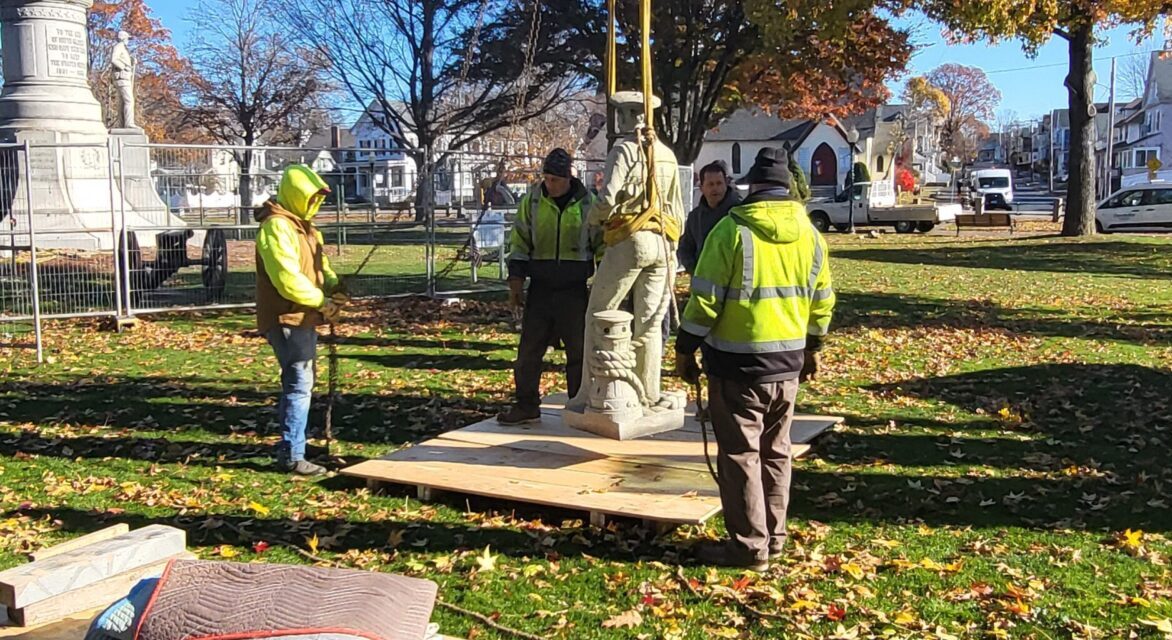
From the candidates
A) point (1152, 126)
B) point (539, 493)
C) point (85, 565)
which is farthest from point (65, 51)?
point (1152, 126)

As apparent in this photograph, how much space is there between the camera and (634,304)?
716 centimetres

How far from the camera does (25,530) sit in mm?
5766

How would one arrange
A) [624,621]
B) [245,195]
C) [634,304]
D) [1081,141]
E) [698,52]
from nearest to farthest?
[624,621], [634,304], [245,195], [698,52], [1081,141]

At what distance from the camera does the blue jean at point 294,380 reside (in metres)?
6.58

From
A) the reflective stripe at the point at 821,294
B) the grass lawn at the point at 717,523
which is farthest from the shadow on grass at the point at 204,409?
the reflective stripe at the point at 821,294

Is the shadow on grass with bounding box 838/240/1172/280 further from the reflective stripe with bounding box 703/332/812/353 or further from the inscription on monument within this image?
the reflective stripe with bounding box 703/332/812/353

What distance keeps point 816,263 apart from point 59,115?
57.6ft

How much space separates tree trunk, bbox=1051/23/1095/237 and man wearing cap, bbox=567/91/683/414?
24.1m

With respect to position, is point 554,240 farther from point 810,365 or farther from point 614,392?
point 810,365

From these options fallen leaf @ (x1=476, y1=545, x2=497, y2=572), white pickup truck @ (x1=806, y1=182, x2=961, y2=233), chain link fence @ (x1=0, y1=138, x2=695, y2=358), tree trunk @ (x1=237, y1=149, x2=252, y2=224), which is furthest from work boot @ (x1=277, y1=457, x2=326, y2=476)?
white pickup truck @ (x1=806, y1=182, x2=961, y2=233)

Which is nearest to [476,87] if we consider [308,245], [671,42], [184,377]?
[671,42]

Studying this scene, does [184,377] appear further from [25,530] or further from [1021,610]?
[1021,610]

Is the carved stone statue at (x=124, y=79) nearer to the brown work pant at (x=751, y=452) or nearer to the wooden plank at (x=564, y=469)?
the wooden plank at (x=564, y=469)

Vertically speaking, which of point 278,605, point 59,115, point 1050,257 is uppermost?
point 59,115
